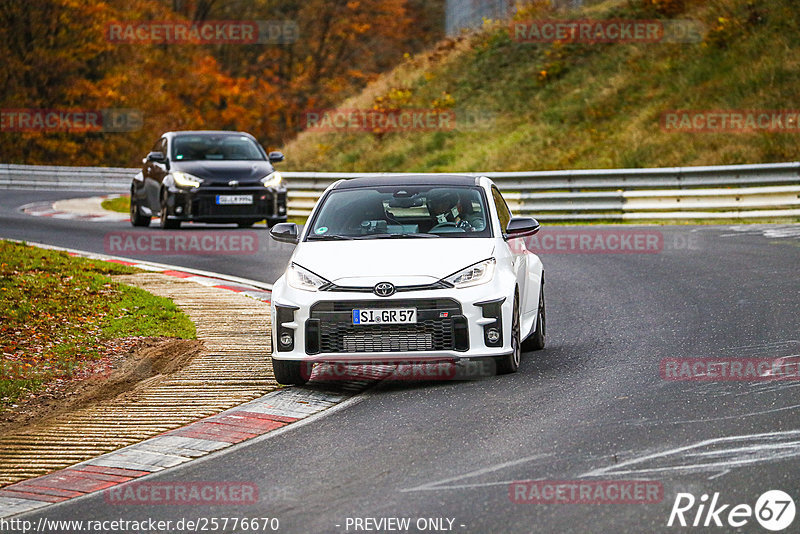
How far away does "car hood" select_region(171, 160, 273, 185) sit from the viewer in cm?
2238

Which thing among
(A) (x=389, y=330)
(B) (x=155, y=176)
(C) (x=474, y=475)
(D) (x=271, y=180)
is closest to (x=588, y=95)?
(D) (x=271, y=180)

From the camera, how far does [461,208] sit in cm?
1030

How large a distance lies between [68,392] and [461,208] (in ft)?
11.2

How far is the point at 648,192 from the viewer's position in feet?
79.0

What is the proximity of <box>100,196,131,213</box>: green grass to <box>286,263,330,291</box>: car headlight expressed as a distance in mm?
21774

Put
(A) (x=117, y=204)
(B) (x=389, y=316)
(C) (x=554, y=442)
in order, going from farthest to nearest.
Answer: (A) (x=117, y=204)
(B) (x=389, y=316)
(C) (x=554, y=442)

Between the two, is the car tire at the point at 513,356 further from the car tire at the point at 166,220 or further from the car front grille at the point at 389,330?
the car tire at the point at 166,220

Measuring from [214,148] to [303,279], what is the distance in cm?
1467

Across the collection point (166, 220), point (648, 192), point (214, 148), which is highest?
point (214, 148)

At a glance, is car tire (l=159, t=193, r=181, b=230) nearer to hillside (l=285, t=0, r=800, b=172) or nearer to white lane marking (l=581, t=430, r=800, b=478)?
hillside (l=285, t=0, r=800, b=172)

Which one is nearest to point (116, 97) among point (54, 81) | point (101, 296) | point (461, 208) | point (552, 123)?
point (54, 81)

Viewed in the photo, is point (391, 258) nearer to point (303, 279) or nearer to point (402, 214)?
point (303, 279)

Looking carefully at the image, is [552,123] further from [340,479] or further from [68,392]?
[340,479]

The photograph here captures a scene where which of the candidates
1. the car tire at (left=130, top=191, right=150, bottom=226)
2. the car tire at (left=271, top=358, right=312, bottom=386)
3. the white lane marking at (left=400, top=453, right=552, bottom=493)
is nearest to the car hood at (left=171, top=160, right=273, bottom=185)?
the car tire at (left=130, top=191, right=150, bottom=226)
